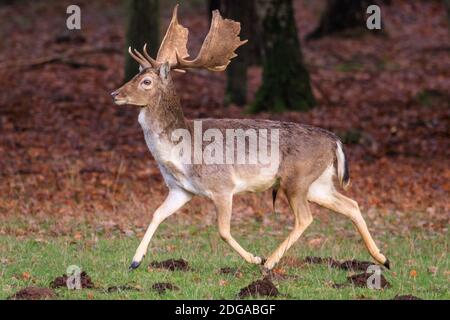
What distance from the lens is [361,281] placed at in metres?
8.53

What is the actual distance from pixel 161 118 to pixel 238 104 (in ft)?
38.0

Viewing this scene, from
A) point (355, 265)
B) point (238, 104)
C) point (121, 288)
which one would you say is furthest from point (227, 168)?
point (238, 104)

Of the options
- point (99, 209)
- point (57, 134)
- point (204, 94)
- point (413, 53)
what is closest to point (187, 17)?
point (413, 53)

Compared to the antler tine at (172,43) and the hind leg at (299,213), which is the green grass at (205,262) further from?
the antler tine at (172,43)

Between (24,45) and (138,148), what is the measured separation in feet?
36.9

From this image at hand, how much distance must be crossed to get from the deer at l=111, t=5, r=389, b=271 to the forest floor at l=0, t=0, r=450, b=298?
19.7 inches

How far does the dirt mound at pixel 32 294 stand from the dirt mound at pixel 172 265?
157cm

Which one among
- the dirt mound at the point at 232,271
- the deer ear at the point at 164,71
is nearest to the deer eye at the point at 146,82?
the deer ear at the point at 164,71

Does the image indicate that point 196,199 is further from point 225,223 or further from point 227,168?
point 225,223

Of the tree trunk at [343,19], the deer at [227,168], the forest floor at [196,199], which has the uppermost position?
the tree trunk at [343,19]

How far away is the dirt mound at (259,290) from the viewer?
26.0ft

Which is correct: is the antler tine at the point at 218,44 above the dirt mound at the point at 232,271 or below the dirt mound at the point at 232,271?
above

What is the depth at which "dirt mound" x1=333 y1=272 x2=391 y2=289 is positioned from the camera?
847cm

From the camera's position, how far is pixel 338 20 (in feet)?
97.7
